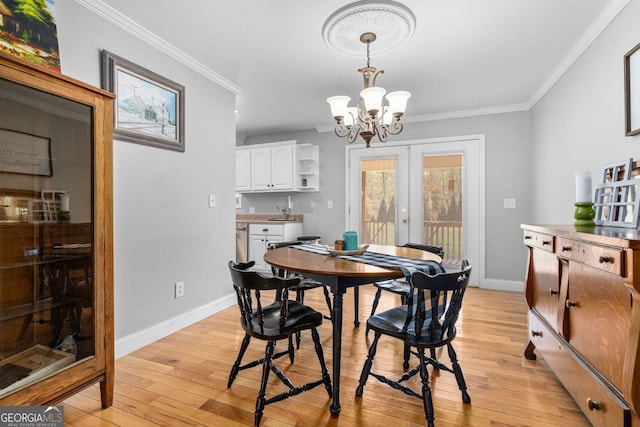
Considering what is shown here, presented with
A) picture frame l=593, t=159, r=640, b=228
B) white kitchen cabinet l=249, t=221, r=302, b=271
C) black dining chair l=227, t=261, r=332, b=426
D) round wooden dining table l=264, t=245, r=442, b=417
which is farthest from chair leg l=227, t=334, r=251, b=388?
white kitchen cabinet l=249, t=221, r=302, b=271

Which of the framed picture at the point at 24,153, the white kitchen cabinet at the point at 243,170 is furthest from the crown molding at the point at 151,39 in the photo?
the white kitchen cabinet at the point at 243,170

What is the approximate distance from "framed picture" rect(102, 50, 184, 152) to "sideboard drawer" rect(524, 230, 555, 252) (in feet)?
9.01

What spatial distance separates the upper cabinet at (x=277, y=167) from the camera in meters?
4.85

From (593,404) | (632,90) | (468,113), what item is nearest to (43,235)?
(593,404)

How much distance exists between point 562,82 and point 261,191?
3912 millimetres

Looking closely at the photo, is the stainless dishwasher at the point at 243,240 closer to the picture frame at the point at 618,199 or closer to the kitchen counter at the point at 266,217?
the kitchen counter at the point at 266,217

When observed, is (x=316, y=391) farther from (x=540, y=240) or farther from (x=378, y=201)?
(x=378, y=201)

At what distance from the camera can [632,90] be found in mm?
1847

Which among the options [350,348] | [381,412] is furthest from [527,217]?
[381,412]

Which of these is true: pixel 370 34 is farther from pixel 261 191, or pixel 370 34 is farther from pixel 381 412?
pixel 261 191

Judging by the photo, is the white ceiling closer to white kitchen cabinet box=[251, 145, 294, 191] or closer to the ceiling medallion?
the ceiling medallion

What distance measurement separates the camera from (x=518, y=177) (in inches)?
158

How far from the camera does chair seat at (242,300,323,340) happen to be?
161 centimetres

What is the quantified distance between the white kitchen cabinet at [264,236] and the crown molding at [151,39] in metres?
2.02
